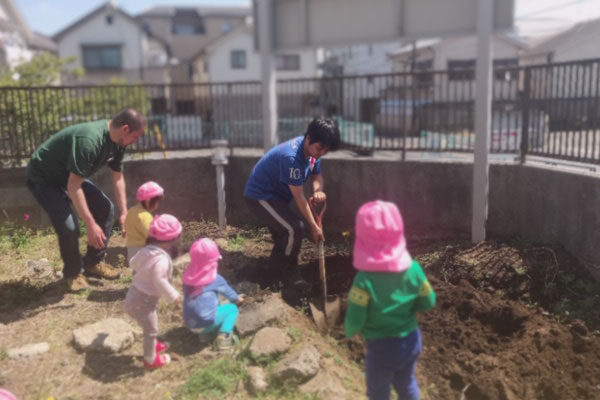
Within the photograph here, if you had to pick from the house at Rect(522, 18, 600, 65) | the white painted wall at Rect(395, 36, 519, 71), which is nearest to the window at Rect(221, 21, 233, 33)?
the white painted wall at Rect(395, 36, 519, 71)

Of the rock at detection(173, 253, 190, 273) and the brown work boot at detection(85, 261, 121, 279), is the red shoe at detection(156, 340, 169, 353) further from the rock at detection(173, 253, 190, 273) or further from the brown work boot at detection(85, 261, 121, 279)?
the brown work boot at detection(85, 261, 121, 279)

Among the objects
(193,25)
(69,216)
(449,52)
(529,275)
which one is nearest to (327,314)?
(529,275)

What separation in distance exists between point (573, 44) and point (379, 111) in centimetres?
883

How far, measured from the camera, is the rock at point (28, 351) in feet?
12.3

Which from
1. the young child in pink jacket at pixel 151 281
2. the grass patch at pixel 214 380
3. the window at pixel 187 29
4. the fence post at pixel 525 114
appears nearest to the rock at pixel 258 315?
the grass patch at pixel 214 380

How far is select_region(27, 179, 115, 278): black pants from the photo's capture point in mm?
4656

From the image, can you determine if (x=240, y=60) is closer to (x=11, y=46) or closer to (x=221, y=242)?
(x=11, y=46)

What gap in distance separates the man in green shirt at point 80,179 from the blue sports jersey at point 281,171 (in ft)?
3.90

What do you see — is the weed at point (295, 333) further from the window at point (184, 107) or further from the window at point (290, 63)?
the window at point (290, 63)

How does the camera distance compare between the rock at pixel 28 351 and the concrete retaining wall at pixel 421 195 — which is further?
the concrete retaining wall at pixel 421 195

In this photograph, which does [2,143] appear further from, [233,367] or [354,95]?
[233,367]

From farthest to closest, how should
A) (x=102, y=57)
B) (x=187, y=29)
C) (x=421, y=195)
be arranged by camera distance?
(x=187, y=29), (x=102, y=57), (x=421, y=195)

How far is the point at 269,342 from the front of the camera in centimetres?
365

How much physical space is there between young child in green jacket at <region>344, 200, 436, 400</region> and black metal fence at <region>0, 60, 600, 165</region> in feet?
12.4
